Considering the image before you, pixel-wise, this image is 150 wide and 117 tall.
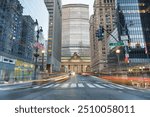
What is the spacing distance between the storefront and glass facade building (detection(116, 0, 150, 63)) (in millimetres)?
43427

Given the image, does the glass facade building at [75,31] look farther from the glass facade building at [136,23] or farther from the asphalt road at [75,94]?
the asphalt road at [75,94]

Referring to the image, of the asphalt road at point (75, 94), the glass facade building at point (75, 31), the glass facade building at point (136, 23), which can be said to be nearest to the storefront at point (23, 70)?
the asphalt road at point (75, 94)

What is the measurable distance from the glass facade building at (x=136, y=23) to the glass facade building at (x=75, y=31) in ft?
297

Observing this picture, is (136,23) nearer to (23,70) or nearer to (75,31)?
(23,70)

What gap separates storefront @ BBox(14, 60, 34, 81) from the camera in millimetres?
24491

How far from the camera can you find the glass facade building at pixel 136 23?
185ft

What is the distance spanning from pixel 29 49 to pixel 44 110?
113 ft

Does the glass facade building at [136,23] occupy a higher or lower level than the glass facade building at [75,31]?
lower

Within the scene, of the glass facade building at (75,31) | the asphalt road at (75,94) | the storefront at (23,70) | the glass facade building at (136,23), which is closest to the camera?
the asphalt road at (75,94)

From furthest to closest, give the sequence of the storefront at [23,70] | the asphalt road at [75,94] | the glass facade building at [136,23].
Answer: the glass facade building at [136,23] < the storefront at [23,70] < the asphalt road at [75,94]

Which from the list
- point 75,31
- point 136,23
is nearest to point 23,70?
point 136,23

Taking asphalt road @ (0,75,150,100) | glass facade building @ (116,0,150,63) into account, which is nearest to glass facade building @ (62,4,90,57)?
glass facade building @ (116,0,150,63)

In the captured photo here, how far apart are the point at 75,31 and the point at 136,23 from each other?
9773 centimetres

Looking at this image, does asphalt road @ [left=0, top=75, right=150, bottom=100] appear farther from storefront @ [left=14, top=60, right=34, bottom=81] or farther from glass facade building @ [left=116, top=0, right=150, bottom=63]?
glass facade building @ [left=116, top=0, right=150, bottom=63]
